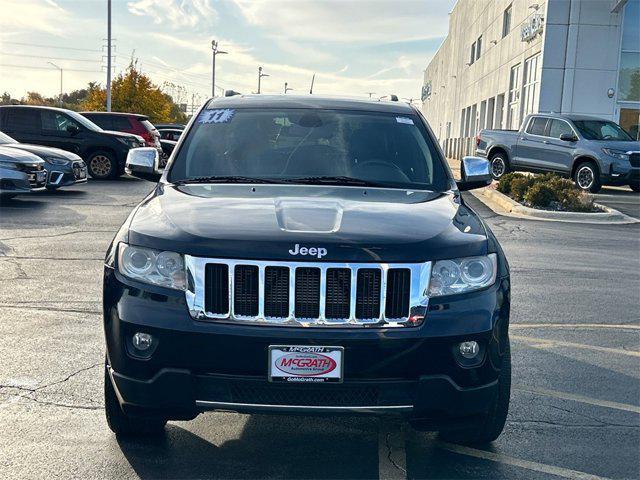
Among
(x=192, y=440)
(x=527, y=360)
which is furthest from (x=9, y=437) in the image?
(x=527, y=360)

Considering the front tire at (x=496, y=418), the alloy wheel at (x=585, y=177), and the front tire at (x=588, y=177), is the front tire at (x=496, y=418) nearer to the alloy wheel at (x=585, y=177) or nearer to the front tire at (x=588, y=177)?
the front tire at (x=588, y=177)

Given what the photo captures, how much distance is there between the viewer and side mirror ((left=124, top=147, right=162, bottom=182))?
16.9 ft

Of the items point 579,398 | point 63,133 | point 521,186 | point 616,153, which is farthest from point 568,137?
point 579,398

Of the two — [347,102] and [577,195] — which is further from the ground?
[347,102]

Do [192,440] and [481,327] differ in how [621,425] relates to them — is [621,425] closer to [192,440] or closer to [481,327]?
[481,327]

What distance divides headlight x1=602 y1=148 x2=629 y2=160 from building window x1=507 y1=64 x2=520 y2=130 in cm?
1307

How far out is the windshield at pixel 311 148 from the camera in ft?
15.3

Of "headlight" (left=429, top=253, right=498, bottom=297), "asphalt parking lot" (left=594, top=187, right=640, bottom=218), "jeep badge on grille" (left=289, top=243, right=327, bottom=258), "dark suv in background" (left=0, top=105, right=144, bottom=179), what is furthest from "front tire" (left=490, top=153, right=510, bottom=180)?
"jeep badge on grille" (left=289, top=243, right=327, bottom=258)

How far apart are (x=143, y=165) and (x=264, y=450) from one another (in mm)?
2143

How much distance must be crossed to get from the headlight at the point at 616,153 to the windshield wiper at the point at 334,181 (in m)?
16.8

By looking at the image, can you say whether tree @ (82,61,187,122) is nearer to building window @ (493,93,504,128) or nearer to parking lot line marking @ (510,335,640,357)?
building window @ (493,93,504,128)

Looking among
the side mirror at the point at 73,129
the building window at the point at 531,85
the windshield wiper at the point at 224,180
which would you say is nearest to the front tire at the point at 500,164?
the building window at the point at 531,85

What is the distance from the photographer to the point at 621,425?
172 inches

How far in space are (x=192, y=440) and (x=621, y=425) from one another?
231 cm
